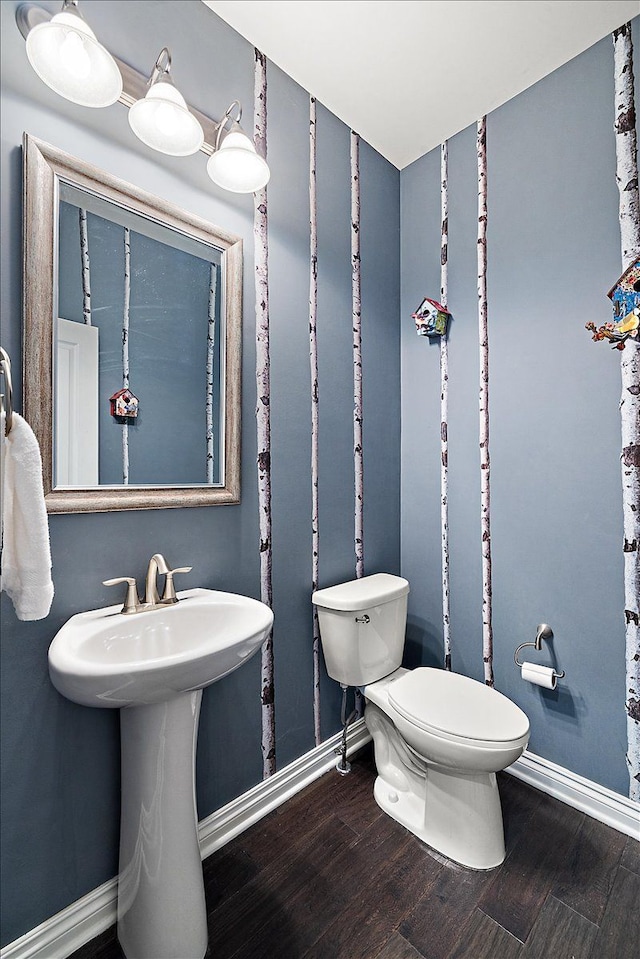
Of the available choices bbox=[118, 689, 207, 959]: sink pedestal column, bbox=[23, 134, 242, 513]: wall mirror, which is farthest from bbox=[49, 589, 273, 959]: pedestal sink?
bbox=[23, 134, 242, 513]: wall mirror

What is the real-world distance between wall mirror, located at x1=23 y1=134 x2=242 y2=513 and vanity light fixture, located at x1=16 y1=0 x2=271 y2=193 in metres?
0.14

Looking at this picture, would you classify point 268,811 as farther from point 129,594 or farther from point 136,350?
point 136,350

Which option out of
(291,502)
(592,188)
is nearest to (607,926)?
(291,502)

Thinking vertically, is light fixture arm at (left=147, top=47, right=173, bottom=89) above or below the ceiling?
below

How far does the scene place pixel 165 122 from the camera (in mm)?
1178

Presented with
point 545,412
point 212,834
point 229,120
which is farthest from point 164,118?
point 212,834

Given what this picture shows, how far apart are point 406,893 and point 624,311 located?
6.13 feet

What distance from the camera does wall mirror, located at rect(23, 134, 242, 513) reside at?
42.3 inches

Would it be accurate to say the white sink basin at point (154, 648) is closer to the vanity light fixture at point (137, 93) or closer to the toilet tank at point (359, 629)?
the toilet tank at point (359, 629)

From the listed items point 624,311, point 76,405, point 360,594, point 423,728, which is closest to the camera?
point 76,405

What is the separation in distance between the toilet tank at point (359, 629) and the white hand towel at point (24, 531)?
3.19 feet

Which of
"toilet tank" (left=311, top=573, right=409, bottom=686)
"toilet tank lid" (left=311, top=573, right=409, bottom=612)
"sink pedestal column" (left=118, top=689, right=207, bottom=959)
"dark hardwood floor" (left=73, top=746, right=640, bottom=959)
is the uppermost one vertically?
"toilet tank lid" (left=311, top=573, right=409, bottom=612)

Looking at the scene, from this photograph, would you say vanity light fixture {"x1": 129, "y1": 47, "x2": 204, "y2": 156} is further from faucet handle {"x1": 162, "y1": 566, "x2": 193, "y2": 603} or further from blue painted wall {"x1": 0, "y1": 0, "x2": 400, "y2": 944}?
faucet handle {"x1": 162, "y1": 566, "x2": 193, "y2": 603}

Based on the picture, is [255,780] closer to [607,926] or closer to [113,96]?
[607,926]
